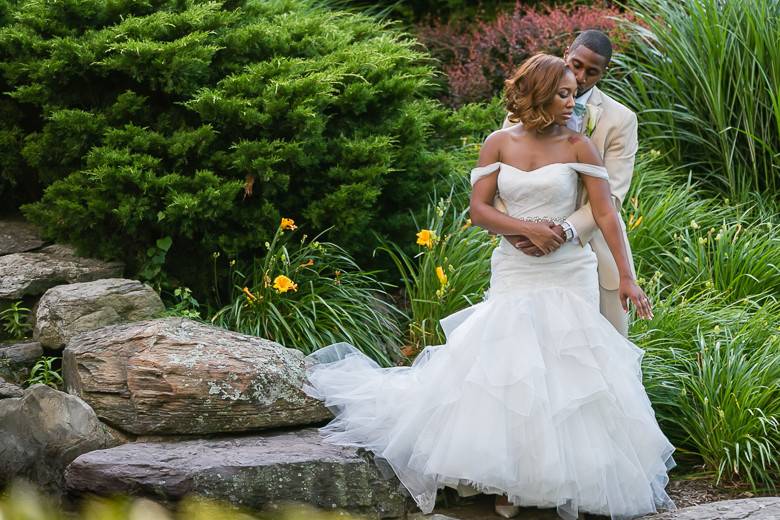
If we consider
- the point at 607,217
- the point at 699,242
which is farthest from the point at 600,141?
the point at 699,242

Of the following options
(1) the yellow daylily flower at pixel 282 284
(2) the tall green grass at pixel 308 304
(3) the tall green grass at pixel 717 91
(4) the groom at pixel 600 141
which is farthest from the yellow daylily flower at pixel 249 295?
(3) the tall green grass at pixel 717 91

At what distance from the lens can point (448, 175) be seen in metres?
6.70

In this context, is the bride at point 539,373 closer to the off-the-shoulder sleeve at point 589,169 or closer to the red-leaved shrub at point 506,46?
the off-the-shoulder sleeve at point 589,169

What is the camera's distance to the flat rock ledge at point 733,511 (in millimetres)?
4219

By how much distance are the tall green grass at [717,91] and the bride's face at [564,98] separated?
3.48 m

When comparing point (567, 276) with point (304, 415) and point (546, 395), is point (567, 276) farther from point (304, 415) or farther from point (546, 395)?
point (304, 415)

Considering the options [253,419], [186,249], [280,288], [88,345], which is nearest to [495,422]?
[253,419]

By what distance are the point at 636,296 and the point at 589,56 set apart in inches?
40.1

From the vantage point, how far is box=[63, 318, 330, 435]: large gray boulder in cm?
452

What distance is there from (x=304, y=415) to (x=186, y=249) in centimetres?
149

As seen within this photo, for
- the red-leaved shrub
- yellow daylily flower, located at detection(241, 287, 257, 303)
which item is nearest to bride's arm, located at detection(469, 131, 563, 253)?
yellow daylily flower, located at detection(241, 287, 257, 303)

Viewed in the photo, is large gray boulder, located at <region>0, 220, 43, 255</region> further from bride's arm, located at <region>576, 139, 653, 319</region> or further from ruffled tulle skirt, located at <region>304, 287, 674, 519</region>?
bride's arm, located at <region>576, 139, 653, 319</region>

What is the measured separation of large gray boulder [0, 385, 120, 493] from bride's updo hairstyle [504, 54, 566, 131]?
7.31ft

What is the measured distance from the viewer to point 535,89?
415 centimetres
